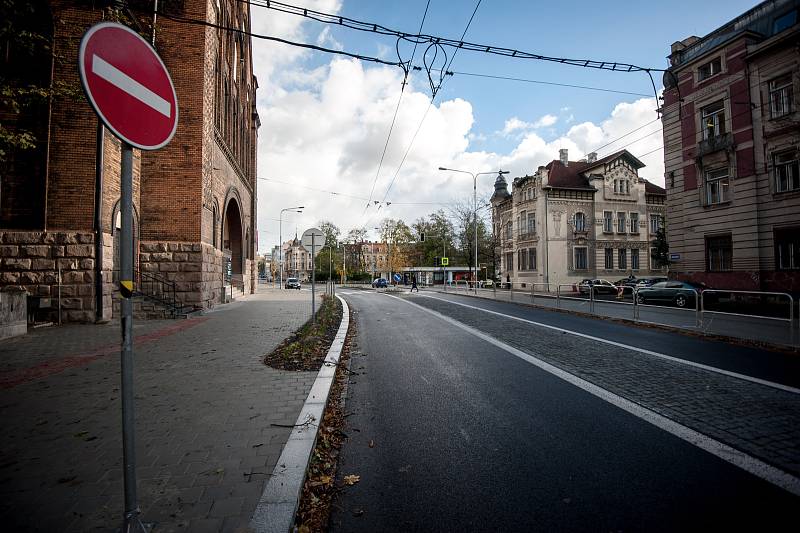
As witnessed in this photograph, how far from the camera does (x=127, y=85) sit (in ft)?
6.62

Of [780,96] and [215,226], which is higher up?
[780,96]

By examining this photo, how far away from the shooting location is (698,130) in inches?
869

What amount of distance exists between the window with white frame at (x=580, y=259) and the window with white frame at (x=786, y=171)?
1962 centimetres

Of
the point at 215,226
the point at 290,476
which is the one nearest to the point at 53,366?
the point at 290,476

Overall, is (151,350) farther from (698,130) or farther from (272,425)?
(698,130)

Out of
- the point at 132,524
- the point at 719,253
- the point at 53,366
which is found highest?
the point at 719,253

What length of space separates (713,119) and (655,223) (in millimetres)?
22007

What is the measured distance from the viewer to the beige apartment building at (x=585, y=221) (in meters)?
37.3

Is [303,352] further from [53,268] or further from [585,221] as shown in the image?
[585,221]

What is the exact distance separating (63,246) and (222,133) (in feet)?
27.7

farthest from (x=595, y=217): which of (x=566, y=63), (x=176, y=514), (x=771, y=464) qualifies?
(x=176, y=514)

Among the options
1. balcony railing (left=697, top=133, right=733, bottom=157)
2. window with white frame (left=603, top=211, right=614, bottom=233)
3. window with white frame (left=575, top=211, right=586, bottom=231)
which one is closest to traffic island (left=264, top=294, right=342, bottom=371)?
balcony railing (left=697, top=133, right=733, bottom=157)

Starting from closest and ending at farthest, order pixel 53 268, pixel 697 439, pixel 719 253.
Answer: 1. pixel 697 439
2. pixel 53 268
3. pixel 719 253

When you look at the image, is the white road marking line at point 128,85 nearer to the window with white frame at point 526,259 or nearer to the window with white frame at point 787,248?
the window with white frame at point 787,248
